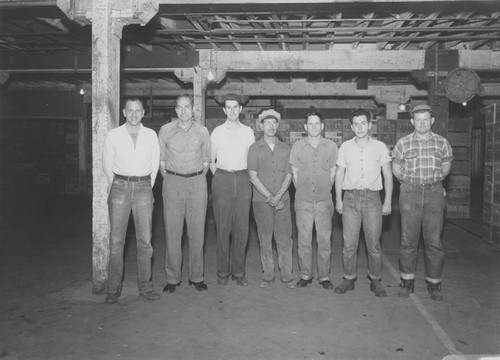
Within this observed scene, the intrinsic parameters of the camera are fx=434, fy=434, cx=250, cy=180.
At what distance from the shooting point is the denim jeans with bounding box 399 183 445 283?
4246 mm

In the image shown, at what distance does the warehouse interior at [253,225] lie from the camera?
3.44 metres

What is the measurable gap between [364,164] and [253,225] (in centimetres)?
460

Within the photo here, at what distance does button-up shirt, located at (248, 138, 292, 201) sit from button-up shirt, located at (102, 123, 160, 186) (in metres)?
1.09

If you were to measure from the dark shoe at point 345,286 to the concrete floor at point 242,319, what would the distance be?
6 centimetres

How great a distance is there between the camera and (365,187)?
4.38 meters

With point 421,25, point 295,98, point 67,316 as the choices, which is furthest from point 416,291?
point 295,98

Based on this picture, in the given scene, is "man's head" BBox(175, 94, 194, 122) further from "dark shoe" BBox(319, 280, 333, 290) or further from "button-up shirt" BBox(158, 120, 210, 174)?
"dark shoe" BBox(319, 280, 333, 290)

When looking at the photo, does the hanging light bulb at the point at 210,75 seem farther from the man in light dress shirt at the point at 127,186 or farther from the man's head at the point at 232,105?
the man in light dress shirt at the point at 127,186

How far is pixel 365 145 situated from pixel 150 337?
2.73 meters

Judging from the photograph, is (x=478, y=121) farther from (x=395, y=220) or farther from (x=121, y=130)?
(x=121, y=130)

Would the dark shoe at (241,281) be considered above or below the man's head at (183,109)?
below

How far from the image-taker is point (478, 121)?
19859 mm

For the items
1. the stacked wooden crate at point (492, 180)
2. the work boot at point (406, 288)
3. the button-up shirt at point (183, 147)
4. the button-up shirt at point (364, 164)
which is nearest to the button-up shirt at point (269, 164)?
the button-up shirt at point (183, 147)

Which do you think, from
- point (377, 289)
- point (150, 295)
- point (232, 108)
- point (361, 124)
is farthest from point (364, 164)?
point (150, 295)
